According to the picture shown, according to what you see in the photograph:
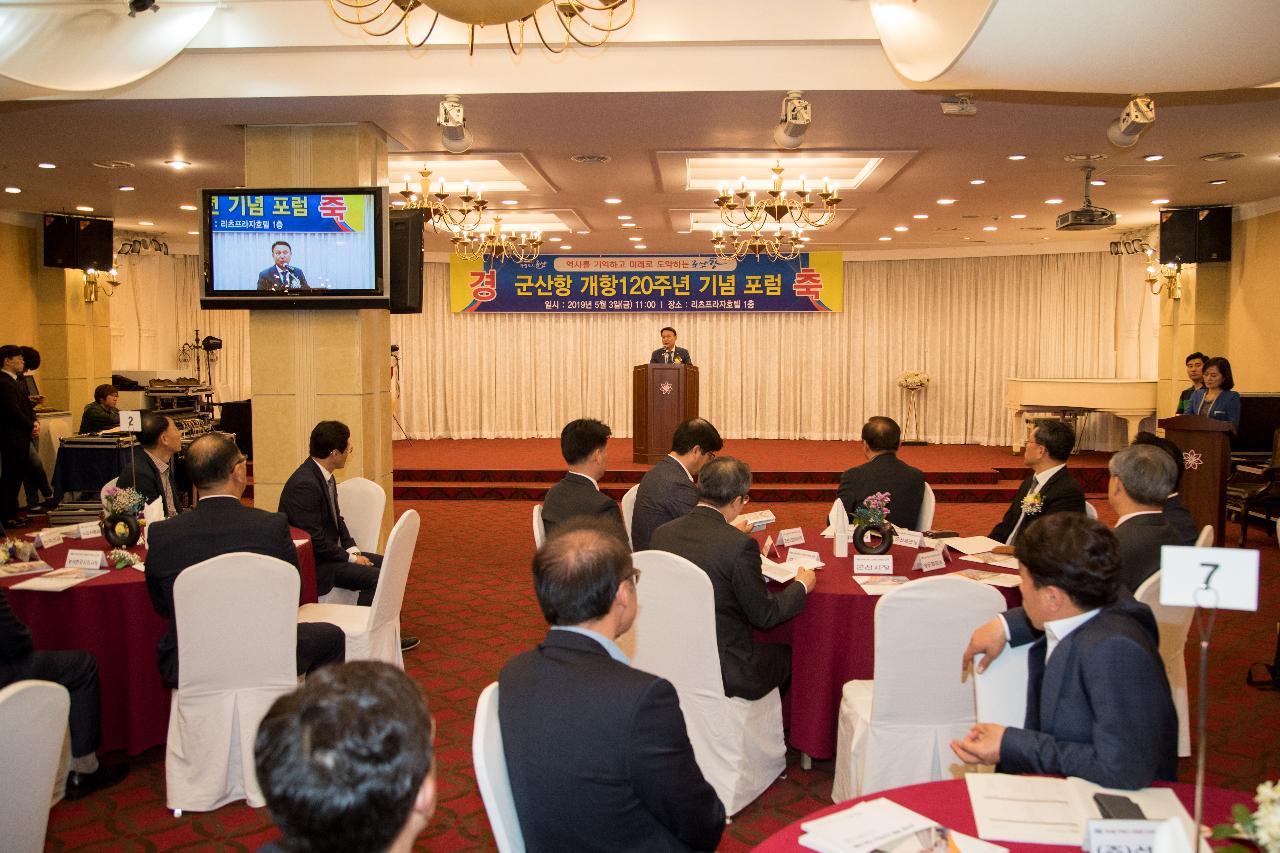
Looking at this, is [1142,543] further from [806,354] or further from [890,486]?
[806,354]

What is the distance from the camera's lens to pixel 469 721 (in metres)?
4.43

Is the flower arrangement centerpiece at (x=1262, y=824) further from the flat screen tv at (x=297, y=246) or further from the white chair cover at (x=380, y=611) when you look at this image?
the flat screen tv at (x=297, y=246)

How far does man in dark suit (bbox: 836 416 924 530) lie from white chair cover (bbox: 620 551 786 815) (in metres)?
1.56

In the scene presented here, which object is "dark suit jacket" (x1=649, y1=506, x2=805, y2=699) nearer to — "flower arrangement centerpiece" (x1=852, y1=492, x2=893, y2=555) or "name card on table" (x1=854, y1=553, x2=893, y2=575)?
"name card on table" (x1=854, y1=553, x2=893, y2=575)

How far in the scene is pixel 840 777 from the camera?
138 inches

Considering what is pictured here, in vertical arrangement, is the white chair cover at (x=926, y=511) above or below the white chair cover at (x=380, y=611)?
above

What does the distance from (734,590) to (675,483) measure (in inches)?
54.6

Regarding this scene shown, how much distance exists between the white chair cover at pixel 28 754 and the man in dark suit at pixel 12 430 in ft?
26.6

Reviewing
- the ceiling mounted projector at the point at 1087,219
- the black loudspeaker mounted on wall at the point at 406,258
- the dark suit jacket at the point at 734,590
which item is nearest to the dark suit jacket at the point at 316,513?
the black loudspeaker mounted on wall at the point at 406,258

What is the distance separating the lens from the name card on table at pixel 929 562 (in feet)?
13.3

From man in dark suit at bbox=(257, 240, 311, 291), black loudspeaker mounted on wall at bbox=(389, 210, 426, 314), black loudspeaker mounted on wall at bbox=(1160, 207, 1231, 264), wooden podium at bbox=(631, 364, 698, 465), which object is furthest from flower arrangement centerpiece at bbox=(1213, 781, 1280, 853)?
black loudspeaker mounted on wall at bbox=(1160, 207, 1231, 264)

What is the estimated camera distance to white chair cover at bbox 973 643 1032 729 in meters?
2.58

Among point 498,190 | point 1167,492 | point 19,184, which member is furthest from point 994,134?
point 19,184

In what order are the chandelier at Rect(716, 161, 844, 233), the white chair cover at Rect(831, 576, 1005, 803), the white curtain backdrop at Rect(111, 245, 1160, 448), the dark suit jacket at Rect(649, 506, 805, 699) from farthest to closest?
the white curtain backdrop at Rect(111, 245, 1160, 448) < the chandelier at Rect(716, 161, 844, 233) < the dark suit jacket at Rect(649, 506, 805, 699) < the white chair cover at Rect(831, 576, 1005, 803)
